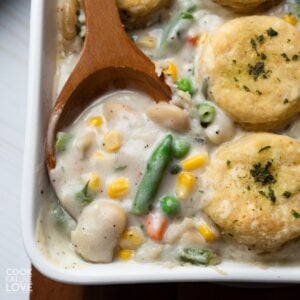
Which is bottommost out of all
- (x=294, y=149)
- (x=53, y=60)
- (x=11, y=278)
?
(x=11, y=278)

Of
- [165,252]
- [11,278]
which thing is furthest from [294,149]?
[11,278]

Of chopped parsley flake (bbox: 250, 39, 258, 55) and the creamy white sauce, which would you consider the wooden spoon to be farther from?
chopped parsley flake (bbox: 250, 39, 258, 55)

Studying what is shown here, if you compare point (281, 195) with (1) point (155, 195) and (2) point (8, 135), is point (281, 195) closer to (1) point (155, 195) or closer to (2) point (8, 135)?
(1) point (155, 195)

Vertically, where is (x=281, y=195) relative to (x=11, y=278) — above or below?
above

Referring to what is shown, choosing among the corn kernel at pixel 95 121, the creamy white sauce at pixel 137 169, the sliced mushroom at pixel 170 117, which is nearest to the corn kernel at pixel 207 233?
the creamy white sauce at pixel 137 169

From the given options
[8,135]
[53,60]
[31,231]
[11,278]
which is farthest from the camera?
[8,135]

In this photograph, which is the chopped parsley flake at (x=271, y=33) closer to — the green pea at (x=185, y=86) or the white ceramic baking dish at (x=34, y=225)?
the green pea at (x=185, y=86)
